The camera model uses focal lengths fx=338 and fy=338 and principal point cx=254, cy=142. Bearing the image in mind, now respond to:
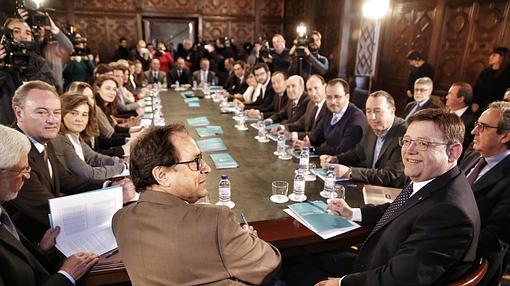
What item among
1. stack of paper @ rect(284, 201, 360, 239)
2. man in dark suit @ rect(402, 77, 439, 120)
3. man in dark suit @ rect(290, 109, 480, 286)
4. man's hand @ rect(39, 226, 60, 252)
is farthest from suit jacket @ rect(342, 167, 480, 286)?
man in dark suit @ rect(402, 77, 439, 120)

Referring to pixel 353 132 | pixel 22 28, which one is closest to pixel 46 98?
pixel 22 28

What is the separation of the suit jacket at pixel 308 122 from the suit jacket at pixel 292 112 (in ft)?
0.45

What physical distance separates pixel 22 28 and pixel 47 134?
210 centimetres

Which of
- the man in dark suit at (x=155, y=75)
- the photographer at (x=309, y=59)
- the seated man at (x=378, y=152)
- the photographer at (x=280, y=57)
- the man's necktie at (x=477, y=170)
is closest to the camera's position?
the man's necktie at (x=477, y=170)

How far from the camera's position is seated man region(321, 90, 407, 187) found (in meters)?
2.21

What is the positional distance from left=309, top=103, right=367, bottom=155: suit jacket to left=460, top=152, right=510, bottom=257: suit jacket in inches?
49.4

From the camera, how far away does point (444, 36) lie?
5445 mm

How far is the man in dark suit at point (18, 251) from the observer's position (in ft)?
3.88

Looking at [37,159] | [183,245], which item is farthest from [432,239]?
[37,159]

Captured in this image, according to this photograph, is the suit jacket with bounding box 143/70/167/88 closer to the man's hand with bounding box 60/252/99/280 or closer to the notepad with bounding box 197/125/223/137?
the notepad with bounding box 197/125/223/137

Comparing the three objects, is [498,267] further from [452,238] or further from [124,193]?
[124,193]

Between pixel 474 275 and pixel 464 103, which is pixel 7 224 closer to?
pixel 474 275

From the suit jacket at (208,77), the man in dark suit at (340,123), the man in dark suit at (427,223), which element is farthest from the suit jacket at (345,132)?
the suit jacket at (208,77)

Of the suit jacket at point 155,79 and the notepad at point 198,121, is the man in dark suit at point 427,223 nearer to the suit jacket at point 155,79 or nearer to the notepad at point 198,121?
the notepad at point 198,121
